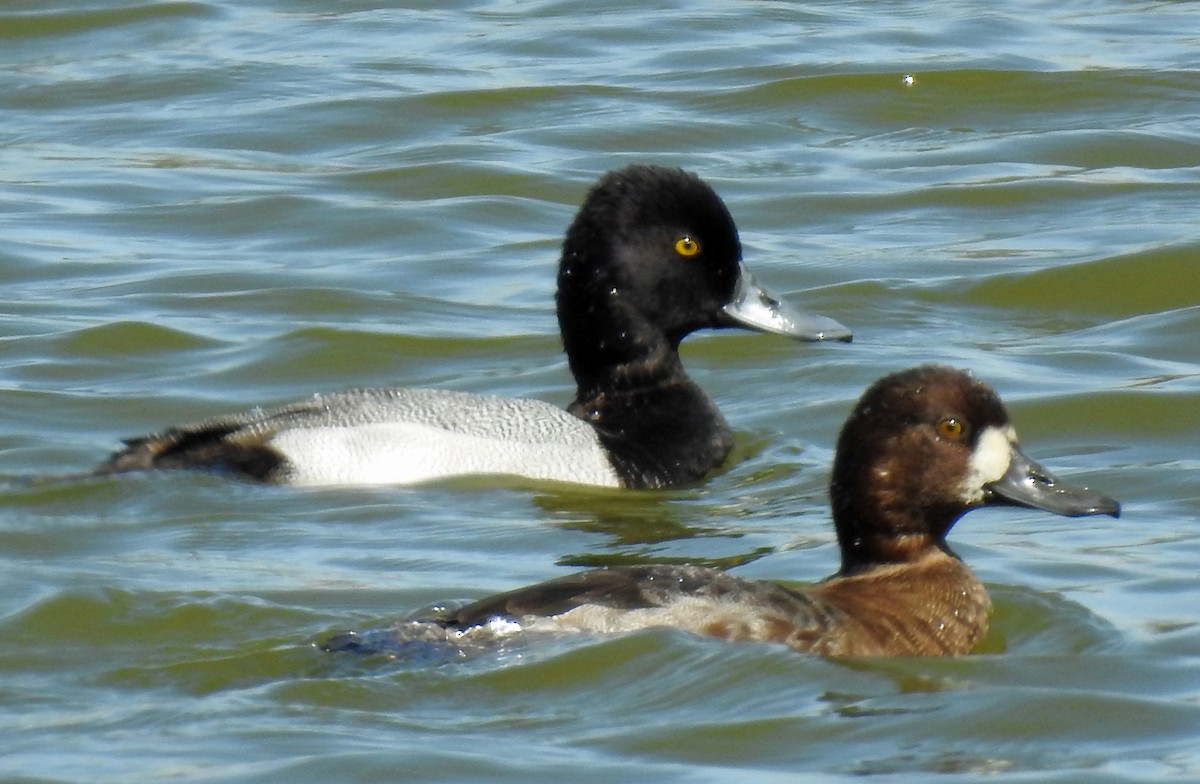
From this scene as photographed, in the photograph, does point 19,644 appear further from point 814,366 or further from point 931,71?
point 931,71

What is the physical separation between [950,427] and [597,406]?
2.98 m

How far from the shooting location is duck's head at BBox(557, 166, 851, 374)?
31.9ft

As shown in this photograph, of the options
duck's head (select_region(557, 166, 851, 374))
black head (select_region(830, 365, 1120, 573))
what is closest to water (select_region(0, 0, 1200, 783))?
black head (select_region(830, 365, 1120, 573))

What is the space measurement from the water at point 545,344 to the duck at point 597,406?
13 cm

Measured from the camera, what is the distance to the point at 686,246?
990cm

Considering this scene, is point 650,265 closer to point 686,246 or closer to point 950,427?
point 686,246

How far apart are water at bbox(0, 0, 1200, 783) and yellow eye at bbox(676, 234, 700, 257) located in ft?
2.52

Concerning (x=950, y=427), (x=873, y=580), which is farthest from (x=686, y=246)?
(x=873, y=580)

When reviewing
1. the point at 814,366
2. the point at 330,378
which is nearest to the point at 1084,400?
the point at 814,366

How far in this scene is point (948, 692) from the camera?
6.50m

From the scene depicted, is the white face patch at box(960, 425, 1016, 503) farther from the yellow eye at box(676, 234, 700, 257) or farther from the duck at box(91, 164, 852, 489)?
the yellow eye at box(676, 234, 700, 257)

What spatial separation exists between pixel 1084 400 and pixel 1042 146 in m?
4.94

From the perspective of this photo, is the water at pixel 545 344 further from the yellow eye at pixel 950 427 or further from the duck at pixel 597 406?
the yellow eye at pixel 950 427

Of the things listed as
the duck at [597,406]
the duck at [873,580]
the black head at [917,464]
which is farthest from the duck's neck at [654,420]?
the black head at [917,464]
